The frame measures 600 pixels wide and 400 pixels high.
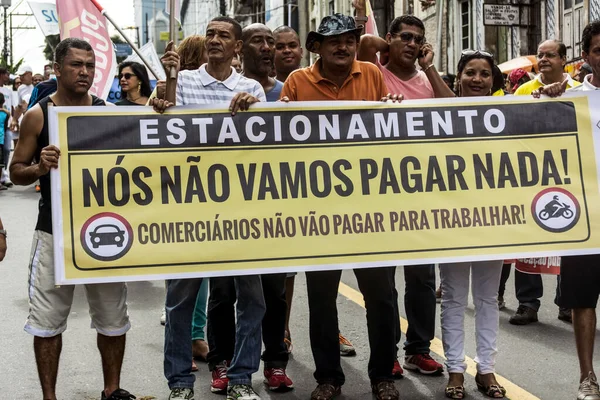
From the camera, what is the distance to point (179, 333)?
16.9ft

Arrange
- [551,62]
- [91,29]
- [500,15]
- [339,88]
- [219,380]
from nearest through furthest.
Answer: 1. [339,88]
2. [219,380]
3. [551,62]
4. [91,29]
5. [500,15]

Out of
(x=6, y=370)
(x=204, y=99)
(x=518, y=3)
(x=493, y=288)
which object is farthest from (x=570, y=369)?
(x=518, y=3)

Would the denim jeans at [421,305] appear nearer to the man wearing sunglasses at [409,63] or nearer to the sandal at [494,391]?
the sandal at [494,391]

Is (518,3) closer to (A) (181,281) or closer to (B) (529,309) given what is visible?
(B) (529,309)

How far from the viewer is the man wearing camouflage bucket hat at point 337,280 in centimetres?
528

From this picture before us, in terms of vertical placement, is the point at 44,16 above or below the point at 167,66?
above

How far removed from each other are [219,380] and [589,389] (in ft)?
6.57

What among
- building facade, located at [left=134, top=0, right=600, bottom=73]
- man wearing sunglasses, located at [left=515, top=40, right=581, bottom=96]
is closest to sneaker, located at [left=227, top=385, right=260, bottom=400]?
man wearing sunglasses, located at [left=515, top=40, right=581, bottom=96]

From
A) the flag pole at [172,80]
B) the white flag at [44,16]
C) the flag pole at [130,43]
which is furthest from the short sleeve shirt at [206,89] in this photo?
the white flag at [44,16]

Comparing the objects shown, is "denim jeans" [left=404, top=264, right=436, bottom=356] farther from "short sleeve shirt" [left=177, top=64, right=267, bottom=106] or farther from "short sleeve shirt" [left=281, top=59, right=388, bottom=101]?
"short sleeve shirt" [left=177, top=64, right=267, bottom=106]

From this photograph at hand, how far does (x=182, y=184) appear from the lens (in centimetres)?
510

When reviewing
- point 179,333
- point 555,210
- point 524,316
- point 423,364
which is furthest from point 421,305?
point 524,316

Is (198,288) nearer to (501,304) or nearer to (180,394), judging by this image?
(180,394)

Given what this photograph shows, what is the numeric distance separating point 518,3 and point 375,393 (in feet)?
61.8
